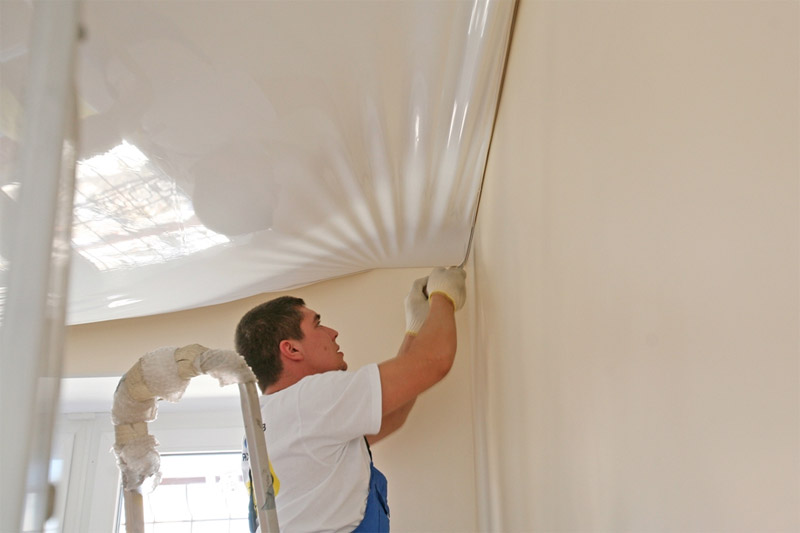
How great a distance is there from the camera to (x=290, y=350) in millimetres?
1590

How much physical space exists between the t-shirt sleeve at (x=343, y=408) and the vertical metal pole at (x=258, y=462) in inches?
14.9

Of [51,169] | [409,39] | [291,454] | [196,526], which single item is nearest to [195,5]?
[409,39]

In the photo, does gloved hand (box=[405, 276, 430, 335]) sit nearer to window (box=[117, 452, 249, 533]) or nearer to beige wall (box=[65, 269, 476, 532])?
beige wall (box=[65, 269, 476, 532])

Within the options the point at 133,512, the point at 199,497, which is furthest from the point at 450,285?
the point at 199,497

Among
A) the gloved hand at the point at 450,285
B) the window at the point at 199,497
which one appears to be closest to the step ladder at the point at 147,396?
the gloved hand at the point at 450,285

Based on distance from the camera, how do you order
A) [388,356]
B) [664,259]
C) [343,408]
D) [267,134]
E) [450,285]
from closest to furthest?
[664,259]
[267,134]
[343,408]
[450,285]
[388,356]

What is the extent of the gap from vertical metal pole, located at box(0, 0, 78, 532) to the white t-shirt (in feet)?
2.99

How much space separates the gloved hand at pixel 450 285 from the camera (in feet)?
5.58

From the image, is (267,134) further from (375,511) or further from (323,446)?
(375,511)

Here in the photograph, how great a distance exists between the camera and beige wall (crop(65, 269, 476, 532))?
181 cm

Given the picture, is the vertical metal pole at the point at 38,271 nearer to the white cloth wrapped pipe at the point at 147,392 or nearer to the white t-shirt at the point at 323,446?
the white cloth wrapped pipe at the point at 147,392

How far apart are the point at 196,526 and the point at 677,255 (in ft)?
7.37

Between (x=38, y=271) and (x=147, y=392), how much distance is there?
0.48m

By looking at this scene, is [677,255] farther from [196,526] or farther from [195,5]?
[196,526]
